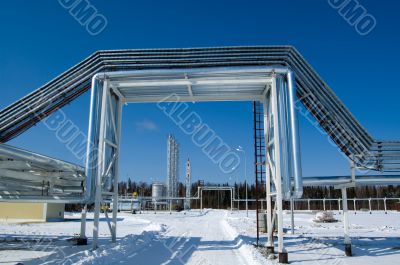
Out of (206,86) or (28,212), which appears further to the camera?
(28,212)

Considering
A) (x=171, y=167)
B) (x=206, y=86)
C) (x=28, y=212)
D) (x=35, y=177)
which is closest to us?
(x=35, y=177)

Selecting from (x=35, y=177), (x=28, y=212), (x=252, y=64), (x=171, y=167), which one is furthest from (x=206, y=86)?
(x=171, y=167)

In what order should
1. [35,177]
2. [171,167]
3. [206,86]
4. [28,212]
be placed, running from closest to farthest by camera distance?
1. [35,177]
2. [206,86]
3. [28,212]
4. [171,167]

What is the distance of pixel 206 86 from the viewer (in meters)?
13.9

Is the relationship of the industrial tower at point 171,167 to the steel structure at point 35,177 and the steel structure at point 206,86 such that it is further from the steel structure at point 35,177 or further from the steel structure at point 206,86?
the steel structure at point 206,86

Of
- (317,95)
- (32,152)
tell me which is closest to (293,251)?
(317,95)

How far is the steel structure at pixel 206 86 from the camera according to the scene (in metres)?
12.6

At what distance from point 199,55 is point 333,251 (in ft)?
28.3

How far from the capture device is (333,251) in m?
12.8

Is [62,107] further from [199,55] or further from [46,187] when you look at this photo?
[199,55]

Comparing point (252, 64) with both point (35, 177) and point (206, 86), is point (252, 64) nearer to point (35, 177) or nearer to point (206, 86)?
point (206, 86)

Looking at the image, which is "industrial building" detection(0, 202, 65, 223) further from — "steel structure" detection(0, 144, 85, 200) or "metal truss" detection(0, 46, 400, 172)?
"metal truss" detection(0, 46, 400, 172)

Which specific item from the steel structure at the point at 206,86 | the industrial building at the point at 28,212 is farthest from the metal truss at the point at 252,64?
the industrial building at the point at 28,212

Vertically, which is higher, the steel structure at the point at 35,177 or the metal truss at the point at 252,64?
the metal truss at the point at 252,64
